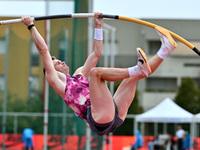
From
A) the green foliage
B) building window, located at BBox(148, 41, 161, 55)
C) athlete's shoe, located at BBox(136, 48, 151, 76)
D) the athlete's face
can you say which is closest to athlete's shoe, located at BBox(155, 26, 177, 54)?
athlete's shoe, located at BBox(136, 48, 151, 76)

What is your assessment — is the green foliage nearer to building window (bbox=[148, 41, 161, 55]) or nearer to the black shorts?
building window (bbox=[148, 41, 161, 55])

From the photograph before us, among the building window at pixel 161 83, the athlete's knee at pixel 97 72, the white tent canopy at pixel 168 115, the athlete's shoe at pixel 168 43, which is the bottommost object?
the white tent canopy at pixel 168 115

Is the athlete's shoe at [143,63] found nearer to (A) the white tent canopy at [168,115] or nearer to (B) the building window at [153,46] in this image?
(A) the white tent canopy at [168,115]

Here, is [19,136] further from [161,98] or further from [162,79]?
[162,79]

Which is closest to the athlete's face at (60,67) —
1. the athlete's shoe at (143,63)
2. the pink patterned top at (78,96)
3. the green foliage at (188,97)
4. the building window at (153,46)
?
the pink patterned top at (78,96)

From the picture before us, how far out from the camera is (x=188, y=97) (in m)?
26.9

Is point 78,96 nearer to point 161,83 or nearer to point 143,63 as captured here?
point 143,63

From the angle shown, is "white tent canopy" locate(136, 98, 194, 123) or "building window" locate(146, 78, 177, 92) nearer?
"white tent canopy" locate(136, 98, 194, 123)

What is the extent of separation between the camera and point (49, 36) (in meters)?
11.0

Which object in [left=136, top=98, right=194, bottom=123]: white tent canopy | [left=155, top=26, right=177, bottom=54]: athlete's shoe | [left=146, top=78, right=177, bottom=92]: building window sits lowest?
[left=136, top=98, right=194, bottom=123]: white tent canopy

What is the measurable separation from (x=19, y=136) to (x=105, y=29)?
5482 mm

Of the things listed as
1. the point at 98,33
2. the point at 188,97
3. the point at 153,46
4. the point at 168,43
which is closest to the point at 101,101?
the point at 168,43

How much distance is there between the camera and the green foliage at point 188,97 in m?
26.4

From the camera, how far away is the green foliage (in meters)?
26.4
